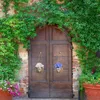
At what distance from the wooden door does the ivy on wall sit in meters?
0.30

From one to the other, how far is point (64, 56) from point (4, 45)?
1680 mm

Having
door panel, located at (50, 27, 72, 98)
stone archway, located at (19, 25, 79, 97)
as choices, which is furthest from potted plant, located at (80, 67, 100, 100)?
door panel, located at (50, 27, 72, 98)

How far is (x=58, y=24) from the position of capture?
7.88m

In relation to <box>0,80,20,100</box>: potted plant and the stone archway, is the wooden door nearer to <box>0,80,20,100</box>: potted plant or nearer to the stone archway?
the stone archway

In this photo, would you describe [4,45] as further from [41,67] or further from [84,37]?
[84,37]

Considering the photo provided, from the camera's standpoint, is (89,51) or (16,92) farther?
(89,51)

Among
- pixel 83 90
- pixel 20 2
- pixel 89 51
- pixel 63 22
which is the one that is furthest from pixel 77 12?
pixel 83 90

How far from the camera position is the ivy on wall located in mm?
7656

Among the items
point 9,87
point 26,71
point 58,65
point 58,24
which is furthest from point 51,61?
point 9,87

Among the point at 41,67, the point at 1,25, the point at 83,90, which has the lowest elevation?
the point at 83,90

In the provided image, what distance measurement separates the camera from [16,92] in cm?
686

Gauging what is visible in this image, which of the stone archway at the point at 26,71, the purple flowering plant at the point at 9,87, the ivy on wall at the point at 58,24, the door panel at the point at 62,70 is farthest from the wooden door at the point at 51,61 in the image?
the purple flowering plant at the point at 9,87

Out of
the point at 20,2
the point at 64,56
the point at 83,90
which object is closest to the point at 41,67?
the point at 64,56

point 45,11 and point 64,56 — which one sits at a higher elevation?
point 45,11
